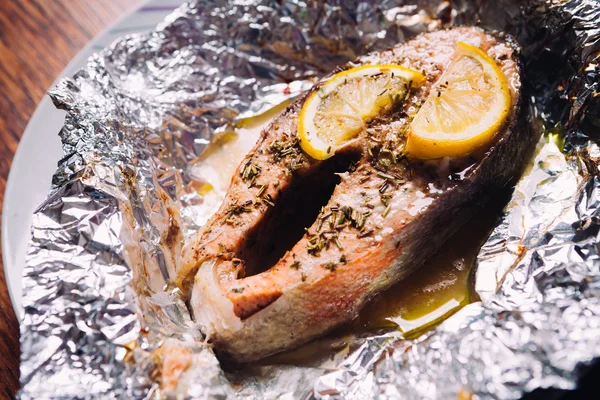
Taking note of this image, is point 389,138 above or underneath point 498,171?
above

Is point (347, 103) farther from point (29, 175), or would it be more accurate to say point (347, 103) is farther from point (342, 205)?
point (29, 175)

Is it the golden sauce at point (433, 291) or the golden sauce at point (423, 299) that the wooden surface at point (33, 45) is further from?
the golden sauce at point (433, 291)

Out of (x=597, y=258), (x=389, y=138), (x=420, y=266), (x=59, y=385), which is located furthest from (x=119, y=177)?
(x=597, y=258)

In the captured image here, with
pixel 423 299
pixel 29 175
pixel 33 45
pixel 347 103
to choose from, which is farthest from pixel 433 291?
pixel 33 45

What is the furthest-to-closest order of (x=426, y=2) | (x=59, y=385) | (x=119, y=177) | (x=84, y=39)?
(x=84, y=39) < (x=426, y=2) < (x=119, y=177) < (x=59, y=385)

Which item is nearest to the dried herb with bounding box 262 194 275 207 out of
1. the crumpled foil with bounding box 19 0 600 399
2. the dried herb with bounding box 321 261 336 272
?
the dried herb with bounding box 321 261 336 272

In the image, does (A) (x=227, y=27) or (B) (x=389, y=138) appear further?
(A) (x=227, y=27)

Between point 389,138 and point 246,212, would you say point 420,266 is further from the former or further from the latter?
point 246,212

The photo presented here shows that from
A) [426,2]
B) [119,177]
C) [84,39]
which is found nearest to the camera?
[119,177]
